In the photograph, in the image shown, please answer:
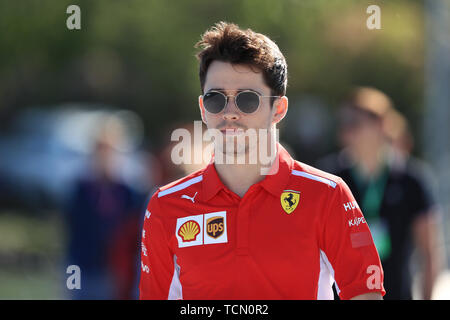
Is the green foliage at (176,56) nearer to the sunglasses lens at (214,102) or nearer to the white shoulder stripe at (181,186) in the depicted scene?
the white shoulder stripe at (181,186)

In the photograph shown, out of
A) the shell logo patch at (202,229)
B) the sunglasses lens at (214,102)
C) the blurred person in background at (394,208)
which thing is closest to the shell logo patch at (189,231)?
the shell logo patch at (202,229)

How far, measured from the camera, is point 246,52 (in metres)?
3.31

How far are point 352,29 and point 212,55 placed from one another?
1540 centimetres

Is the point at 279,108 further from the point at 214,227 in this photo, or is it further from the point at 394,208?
the point at 394,208

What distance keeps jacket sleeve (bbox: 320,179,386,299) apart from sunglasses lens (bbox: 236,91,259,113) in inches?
19.8

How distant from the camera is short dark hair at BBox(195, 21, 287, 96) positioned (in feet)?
10.8

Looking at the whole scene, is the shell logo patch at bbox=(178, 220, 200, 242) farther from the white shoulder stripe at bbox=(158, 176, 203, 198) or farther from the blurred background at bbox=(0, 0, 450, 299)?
the blurred background at bbox=(0, 0, 450, 299)

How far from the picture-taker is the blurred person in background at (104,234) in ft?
22.6

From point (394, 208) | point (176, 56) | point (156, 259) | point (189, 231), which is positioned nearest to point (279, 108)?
point (189, 231)

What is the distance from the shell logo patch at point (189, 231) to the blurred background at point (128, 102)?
258 cm

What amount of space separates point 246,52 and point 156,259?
3.16 feet

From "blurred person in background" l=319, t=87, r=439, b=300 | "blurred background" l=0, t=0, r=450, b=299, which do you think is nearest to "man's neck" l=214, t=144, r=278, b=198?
"blurred person in background" l=319, t=87, r=439, b=300

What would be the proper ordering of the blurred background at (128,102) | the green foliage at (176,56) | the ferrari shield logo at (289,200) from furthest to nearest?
the green foliage at (176,56), the blurred background at (128,102), the ferrari shield logo at (289,200)
